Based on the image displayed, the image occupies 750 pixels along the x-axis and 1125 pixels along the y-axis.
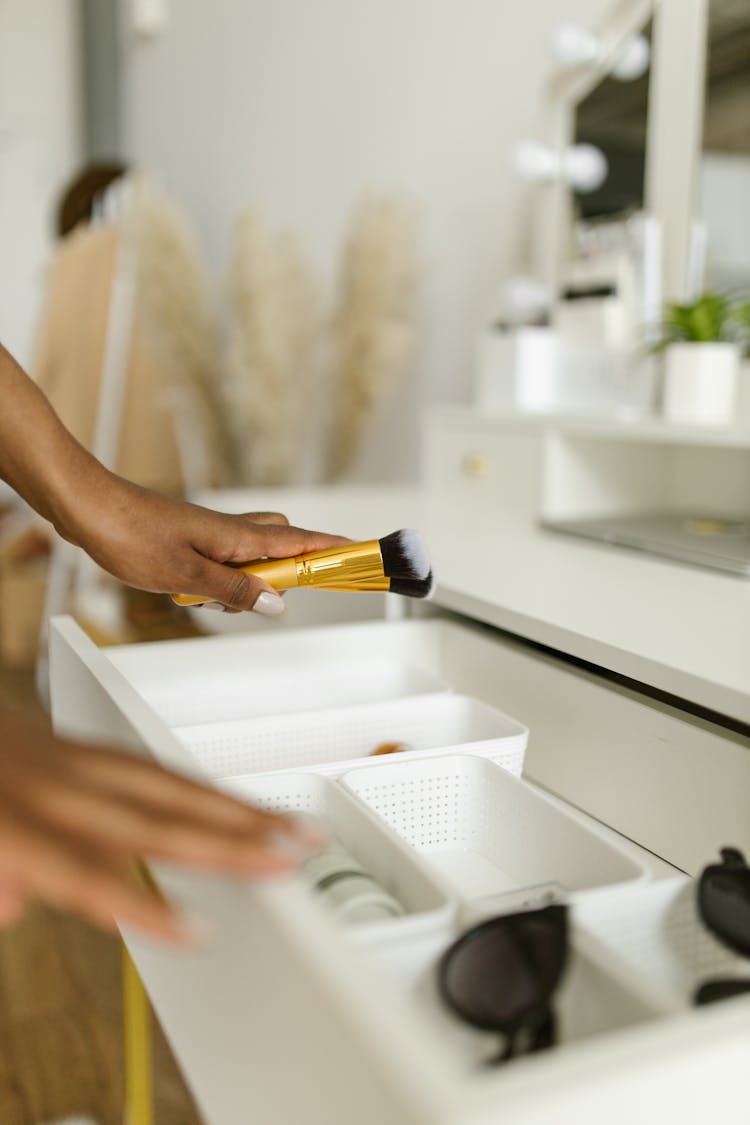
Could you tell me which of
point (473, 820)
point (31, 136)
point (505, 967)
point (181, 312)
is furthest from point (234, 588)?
point (31, 136)

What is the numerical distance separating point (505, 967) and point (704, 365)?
41.5 inches

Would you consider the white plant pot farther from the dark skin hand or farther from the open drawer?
the dark skin hand

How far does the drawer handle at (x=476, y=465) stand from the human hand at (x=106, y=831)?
119cm

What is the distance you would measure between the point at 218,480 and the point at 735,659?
1.97m

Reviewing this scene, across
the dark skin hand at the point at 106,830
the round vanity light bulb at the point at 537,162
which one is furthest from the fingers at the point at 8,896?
the round vanity light bulb at the point at 537,162

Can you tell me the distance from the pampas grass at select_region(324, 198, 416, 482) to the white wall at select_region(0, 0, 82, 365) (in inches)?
99.8

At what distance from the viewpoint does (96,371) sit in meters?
2.53

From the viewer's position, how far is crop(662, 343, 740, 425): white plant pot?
4.46ft

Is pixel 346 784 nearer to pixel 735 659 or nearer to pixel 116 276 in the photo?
pixel 735 659

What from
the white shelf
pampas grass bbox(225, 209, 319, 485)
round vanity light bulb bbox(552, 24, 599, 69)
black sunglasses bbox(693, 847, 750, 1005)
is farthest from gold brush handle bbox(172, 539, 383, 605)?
pampas grass bbox(225, 209, 319, 485)

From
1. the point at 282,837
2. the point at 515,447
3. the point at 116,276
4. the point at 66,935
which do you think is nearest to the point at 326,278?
the point at 116,276

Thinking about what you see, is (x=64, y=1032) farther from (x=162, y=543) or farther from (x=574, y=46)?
(x=574, y=46)

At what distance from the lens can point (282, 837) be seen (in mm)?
417

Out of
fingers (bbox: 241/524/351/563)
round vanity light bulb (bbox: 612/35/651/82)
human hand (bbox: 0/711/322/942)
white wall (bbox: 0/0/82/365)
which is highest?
white wall (bbox: 0/0/82/365)
